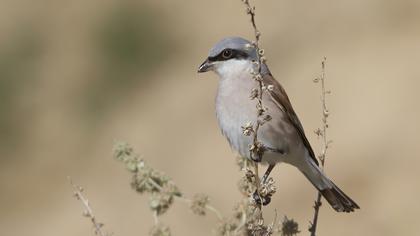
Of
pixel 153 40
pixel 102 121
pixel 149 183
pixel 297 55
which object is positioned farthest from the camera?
pixel 153 40

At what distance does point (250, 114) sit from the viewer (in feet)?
16.0

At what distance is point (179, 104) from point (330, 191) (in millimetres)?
7771

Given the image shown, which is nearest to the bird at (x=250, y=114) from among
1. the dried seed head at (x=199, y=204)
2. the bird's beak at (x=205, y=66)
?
the bird's beak at (x=205, y=66)

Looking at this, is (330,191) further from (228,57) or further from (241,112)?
(228,57)

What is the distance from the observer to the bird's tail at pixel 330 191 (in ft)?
16.7

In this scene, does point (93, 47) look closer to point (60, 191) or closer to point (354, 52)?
point (60, 191)

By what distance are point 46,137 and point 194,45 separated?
250 centimetres

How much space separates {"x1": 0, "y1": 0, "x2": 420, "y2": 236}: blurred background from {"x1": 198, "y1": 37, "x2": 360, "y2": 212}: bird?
3.74m

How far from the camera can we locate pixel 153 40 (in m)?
15.0

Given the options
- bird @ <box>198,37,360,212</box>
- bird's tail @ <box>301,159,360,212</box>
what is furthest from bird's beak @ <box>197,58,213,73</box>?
bird's tail @ <box>301,159,360,212</box>

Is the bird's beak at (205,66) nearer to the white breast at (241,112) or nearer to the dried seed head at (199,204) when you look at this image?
the white breast at (241,112)

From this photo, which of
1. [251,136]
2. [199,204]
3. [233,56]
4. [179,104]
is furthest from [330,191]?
[179,104]

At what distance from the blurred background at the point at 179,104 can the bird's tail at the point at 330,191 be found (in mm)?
3643

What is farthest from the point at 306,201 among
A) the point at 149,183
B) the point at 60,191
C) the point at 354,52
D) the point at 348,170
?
the point at 149,183
